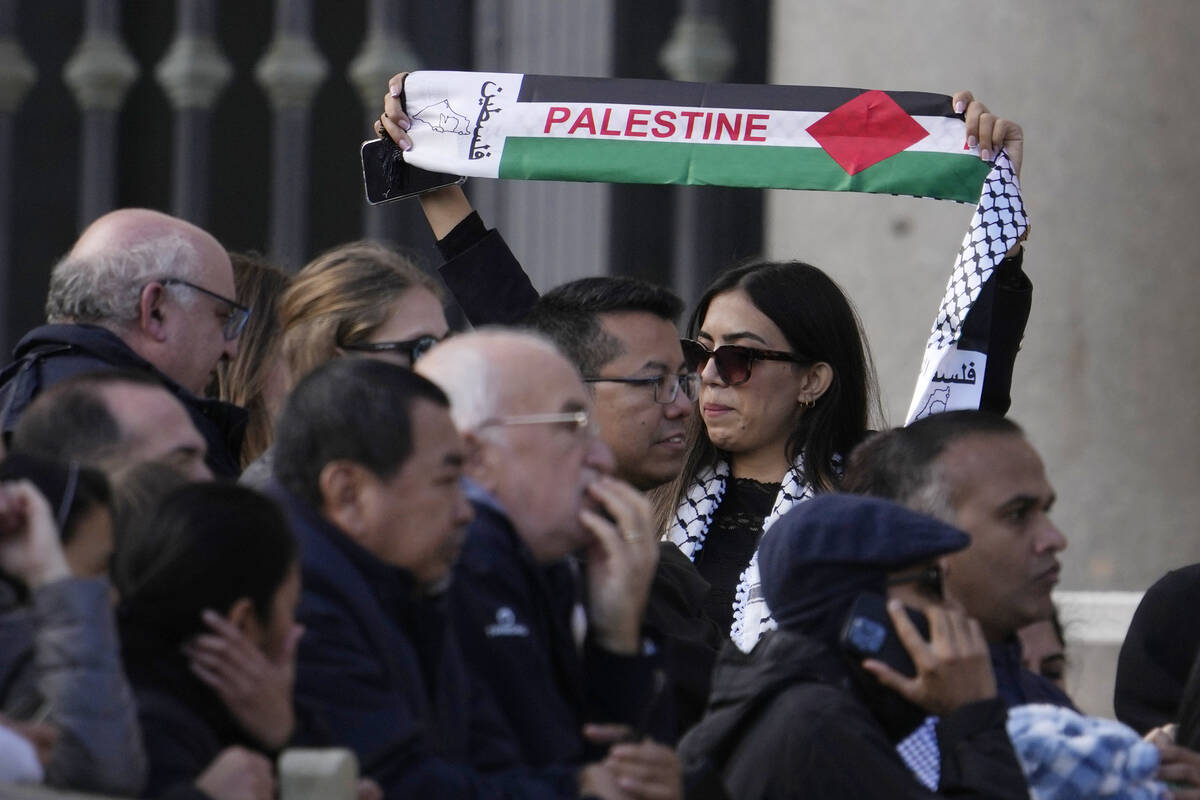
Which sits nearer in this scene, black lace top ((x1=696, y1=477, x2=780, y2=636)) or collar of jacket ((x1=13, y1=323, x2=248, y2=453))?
collar of jacket ((x1=13, y1=323, x2=248, y2=453))

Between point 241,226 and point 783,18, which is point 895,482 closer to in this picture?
point 783,18

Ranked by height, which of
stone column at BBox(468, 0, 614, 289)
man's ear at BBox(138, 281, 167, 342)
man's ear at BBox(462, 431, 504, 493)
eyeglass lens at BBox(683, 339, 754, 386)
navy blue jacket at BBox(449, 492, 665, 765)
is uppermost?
stone column at BBox(468, 0, 614, 289)

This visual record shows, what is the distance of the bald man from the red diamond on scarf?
1723 millimetres

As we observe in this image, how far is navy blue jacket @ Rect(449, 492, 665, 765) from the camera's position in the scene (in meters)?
3.65

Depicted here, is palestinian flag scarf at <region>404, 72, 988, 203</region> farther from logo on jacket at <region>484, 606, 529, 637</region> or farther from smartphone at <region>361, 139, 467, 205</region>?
logo on jacket at <region>484, 606, 529, 637</region>

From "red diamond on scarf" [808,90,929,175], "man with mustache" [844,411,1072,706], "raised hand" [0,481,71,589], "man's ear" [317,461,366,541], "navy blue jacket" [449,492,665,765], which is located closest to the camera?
"raised hand" [0,481,71,589]

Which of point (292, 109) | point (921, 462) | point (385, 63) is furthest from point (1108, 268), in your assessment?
point (292, 109)

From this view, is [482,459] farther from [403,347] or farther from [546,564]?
[403,347]

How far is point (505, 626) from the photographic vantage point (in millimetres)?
3668

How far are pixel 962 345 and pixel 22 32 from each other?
8.36 metres

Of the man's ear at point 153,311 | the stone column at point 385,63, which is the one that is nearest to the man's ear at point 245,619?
the man's ear at point 153,311

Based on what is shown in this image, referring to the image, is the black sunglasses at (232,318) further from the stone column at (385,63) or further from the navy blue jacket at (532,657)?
the stone column at (385,63)

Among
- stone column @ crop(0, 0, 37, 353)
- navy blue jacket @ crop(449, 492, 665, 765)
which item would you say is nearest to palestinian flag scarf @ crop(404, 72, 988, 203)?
navy blue jacket @ crop(449, 492, 665, 765)

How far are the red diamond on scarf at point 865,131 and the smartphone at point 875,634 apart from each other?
7.68 ft
